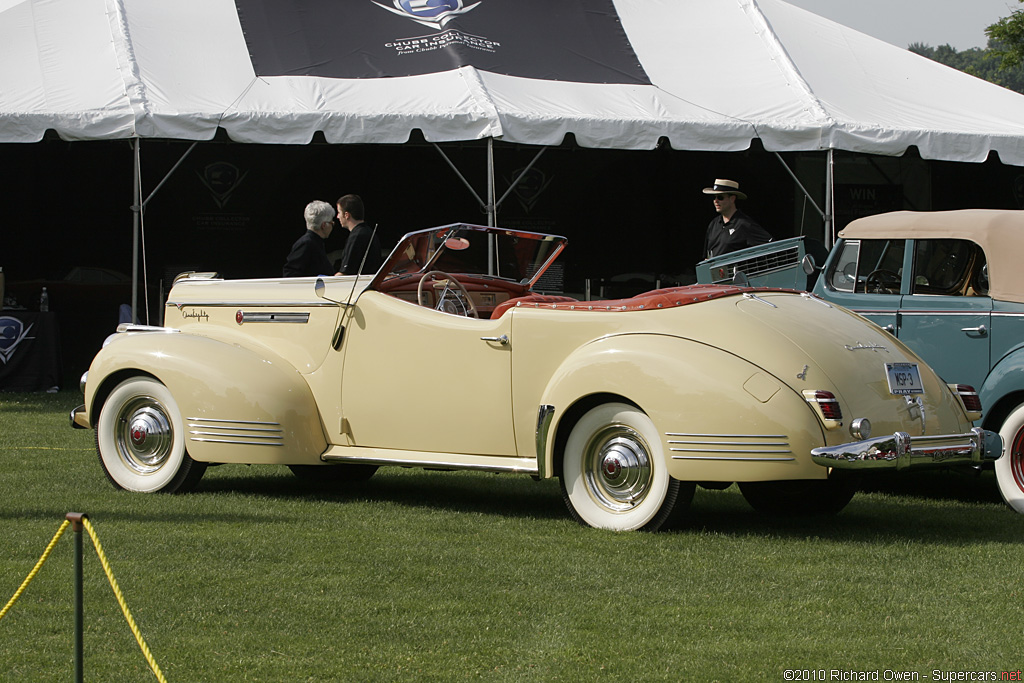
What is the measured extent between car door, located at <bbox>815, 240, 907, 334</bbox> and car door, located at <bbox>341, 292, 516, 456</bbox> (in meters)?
Answer: 2.76

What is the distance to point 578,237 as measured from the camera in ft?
66.9

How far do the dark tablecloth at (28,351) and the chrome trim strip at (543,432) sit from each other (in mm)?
8695

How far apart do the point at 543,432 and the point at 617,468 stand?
409mm

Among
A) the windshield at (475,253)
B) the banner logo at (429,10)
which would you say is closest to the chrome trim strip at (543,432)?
the windshield at (475,253)

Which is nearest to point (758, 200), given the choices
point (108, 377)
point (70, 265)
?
point (70, 265)

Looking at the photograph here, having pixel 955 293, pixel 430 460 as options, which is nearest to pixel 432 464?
pixel 430 460

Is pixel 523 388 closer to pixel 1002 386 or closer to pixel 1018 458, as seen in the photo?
pixel 1002 386

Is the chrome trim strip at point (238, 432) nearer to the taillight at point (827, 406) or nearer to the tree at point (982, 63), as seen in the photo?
the taillight at point (827, 406)

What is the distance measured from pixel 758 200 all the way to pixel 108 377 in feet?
48.4

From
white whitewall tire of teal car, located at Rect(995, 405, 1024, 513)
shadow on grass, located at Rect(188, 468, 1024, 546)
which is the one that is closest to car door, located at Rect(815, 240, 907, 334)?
white whitewall tire of teal car, located at Rect(995, 405, 1024, 513)

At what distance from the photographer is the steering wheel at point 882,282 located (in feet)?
25.7

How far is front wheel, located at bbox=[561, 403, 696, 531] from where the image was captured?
576cm

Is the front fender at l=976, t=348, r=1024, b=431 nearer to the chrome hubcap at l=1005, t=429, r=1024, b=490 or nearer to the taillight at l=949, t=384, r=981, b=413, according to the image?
the chrome hubcap at l=1005, t=429, r=1024, b=490

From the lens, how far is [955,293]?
7.55 m
